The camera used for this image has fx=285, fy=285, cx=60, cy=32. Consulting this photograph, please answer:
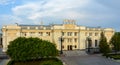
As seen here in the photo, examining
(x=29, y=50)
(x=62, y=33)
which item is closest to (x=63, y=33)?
(x=62, y=33)

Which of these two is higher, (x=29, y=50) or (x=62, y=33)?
(x=62, y=33)

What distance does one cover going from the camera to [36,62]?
160 feet

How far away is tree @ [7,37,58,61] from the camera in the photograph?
4875 cm

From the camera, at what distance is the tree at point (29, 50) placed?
160ft

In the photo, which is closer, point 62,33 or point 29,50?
point 29,50

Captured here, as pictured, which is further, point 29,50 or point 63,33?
point 63,33

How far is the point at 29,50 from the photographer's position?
160ft

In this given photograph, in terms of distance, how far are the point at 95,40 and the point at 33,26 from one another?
71.9ft

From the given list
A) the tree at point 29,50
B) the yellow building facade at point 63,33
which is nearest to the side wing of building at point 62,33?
the yellow building facade at point 63,33

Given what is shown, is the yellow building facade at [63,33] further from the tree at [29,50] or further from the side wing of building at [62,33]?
the tree at [29,50]

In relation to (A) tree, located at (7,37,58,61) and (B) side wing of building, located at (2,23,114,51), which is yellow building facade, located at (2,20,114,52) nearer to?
Answer: (B) side wing of building, located at (2,23,114,51)

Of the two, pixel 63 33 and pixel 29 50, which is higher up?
pixel 63 33

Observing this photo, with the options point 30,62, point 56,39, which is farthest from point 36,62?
point 56,39

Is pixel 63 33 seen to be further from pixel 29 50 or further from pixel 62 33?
pixel 29 50
